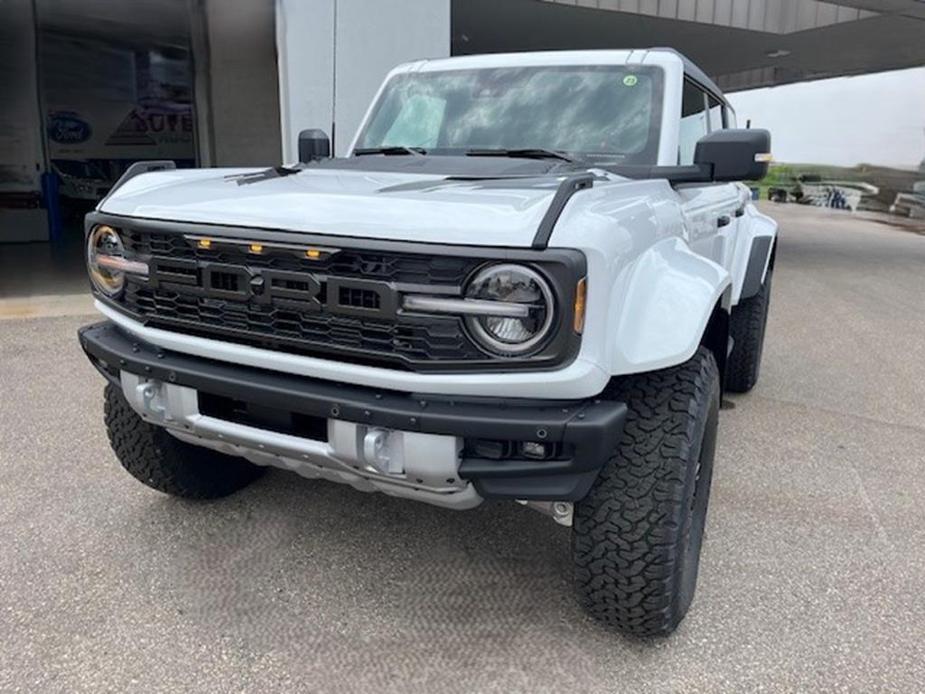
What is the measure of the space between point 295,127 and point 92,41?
766cm

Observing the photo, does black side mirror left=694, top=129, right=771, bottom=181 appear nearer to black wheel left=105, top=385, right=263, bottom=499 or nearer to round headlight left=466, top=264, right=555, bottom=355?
round headlight left=466, top=264, right=555, bottom=355

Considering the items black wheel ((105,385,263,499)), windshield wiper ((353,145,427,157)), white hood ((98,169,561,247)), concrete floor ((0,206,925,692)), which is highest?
windshield wiper ((353,145,427,157))

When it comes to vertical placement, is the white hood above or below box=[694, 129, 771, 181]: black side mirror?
below

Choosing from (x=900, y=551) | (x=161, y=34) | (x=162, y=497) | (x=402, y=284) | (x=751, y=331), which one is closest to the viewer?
(x=402, y=284)

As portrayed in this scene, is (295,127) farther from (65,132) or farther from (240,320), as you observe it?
(65,132)

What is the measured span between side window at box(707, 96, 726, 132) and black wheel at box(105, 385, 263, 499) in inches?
119

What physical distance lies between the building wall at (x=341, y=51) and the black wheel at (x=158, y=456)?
173 inches

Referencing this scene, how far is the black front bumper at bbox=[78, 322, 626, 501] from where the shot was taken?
190cm

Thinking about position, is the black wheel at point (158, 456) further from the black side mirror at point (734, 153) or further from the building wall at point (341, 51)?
the building wall at point (341, 51)

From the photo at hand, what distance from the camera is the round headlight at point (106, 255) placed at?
8.23 ft

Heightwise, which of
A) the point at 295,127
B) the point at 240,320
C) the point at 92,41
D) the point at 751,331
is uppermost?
the point at 92,41

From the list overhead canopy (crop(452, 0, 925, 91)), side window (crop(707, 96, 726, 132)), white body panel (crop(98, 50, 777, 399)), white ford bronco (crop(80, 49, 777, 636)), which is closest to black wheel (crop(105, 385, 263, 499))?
white ford bronco (crop(80, 49, 777, 636))

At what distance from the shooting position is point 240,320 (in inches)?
87.2

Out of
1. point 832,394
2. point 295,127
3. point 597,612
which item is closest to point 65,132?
point 295,127
